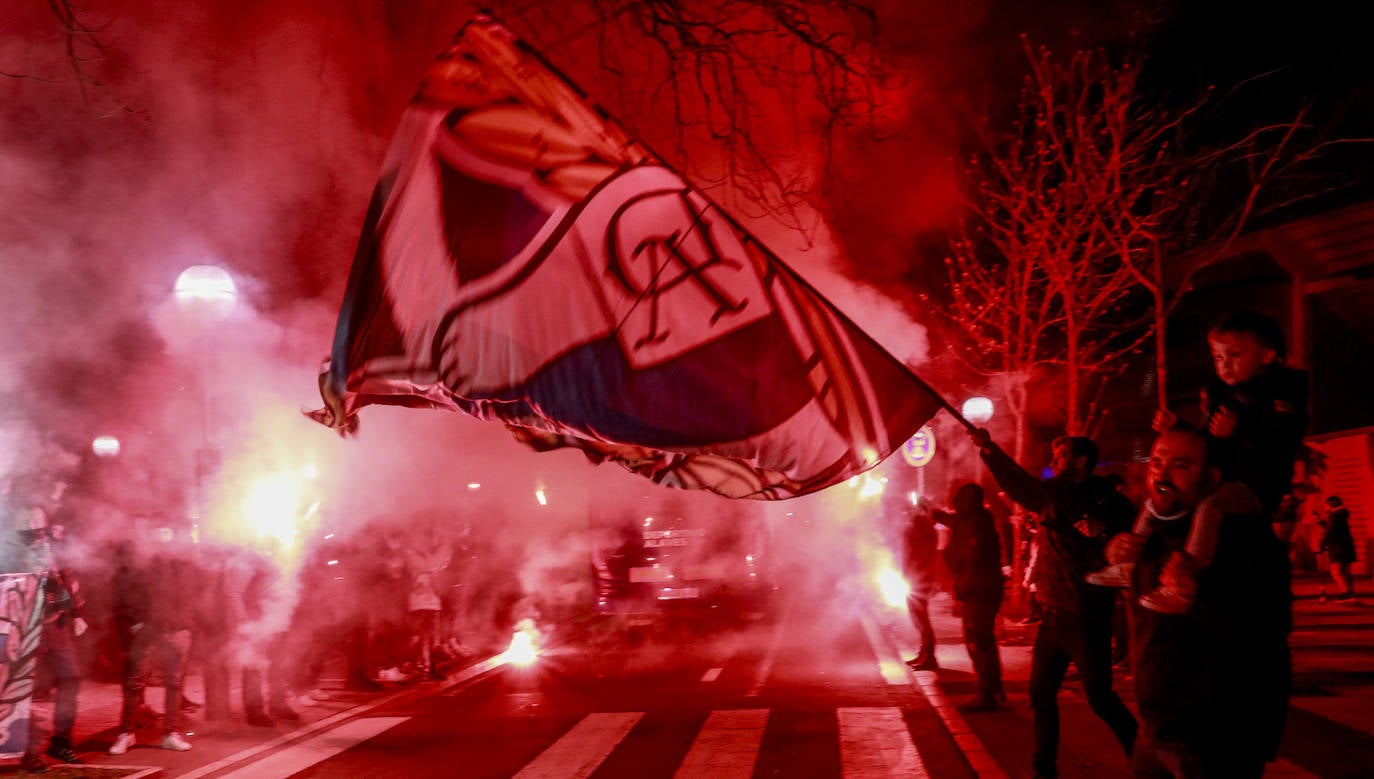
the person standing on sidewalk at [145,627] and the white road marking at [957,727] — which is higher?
the person standing on sidewalk at [145,627]

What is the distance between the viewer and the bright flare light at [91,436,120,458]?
1130cm

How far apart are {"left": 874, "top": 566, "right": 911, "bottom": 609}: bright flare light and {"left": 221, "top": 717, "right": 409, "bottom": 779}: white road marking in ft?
40.3

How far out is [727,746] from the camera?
7.18 meters

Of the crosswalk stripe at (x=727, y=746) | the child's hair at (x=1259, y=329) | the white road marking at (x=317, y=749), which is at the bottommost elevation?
the crosswalk stripe at (x=727, y=746)

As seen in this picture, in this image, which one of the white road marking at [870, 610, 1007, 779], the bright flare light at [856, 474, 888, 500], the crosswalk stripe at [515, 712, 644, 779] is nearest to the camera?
the white road marking at [870, 610, 1007, 779]

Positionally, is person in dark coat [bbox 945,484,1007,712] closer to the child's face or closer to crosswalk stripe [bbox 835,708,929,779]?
crosswalk stripe [bbox 835,708,929,779]

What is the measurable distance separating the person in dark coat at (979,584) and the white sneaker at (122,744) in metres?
5.66

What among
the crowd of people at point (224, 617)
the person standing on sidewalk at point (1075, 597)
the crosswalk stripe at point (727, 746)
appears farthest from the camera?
the crowd of people at point (224, 617)

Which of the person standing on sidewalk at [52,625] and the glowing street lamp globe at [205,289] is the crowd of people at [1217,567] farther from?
the glowing street lamp globe at [205,289]

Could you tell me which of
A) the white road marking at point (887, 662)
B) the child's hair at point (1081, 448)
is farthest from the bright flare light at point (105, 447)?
the child's hair at point (1081, 448)

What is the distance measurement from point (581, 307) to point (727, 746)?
176 inches

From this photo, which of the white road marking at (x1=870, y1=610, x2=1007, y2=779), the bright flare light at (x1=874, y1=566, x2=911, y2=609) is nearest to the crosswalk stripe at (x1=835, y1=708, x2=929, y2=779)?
the white road marking at (x1=870, y1=610, x2=1007, y2=779)

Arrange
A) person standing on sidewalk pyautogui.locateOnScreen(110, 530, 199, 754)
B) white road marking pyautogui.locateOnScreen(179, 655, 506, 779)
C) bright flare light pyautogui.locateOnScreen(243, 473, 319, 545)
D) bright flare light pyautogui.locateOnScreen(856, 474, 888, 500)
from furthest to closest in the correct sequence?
1. bright flare light pyautogui.locateOnScreen(856, 474, 888, 500)
2. bright flare light pyautogui.locateOnScreen(243, 473, 319, 545)
3. person standing on sidewalk pyautogui.locateOnScreen(110, 530, 199, 754)
4. white road marking pyautogui.locateOnScreen(179, 655, 506, 779)

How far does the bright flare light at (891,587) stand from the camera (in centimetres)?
2017
